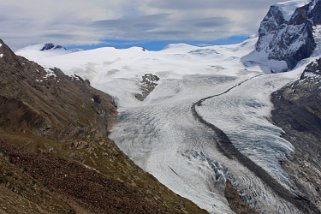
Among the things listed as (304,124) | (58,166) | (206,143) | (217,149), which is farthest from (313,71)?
(58,166)

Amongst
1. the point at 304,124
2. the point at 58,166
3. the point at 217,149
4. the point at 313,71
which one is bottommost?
the point at 313,71

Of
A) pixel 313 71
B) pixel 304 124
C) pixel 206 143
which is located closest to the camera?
pixel 206 143

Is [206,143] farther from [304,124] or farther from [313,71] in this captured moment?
[313,71]

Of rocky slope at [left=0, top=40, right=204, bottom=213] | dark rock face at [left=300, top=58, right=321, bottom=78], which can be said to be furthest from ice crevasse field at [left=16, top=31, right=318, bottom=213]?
dark rock face at [left=300, top=58, right=321, bottom=78]

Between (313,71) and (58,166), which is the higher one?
(58,166)

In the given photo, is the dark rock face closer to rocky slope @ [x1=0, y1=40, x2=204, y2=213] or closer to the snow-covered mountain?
the snow-covered mountain

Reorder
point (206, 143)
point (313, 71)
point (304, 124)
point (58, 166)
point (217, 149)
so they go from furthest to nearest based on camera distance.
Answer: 1. point (313, 71)
2. point (304, 124)
3. point (206, 143)
4. point (217, 149)
5. point (58, 166)

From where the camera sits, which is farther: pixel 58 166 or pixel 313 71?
pixel 313 71
